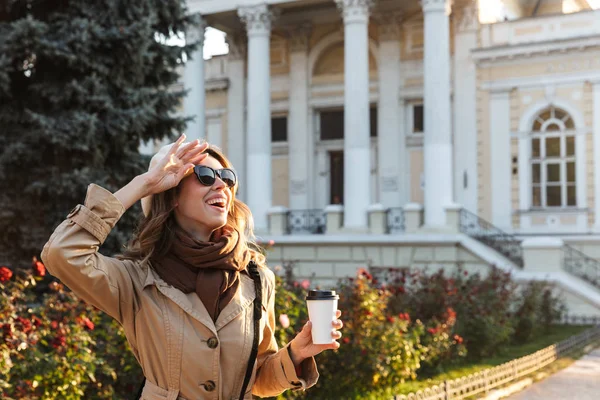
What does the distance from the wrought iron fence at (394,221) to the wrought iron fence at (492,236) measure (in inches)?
61.5

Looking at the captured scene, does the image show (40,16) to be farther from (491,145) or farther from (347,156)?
(491,145)

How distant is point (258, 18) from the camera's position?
22.3 metres

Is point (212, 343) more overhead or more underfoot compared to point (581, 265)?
more overhead

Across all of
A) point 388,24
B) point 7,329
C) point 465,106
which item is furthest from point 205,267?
point 388,24

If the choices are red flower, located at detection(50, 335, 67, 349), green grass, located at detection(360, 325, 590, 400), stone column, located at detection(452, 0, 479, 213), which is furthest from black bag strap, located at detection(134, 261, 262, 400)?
stone column, located at detection(452, 0, 479, 213)

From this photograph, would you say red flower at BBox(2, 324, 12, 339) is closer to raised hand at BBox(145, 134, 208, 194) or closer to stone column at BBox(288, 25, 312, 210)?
raised hand at BBox(145, 134, 208, 194)

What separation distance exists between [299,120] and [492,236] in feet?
26.9

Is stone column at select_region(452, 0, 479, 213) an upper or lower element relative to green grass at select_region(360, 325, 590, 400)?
upper

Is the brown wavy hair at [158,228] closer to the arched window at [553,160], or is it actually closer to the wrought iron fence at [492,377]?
the wrought iron fence at [492,377]

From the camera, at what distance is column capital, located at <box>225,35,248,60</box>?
26344 mm

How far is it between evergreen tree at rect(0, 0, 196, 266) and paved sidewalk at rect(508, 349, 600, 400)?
5.81 m

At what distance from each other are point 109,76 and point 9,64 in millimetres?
1412

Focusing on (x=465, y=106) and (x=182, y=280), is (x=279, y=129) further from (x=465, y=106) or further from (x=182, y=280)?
(x=182, y=280)

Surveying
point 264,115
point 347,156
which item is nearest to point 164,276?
point 347,156
